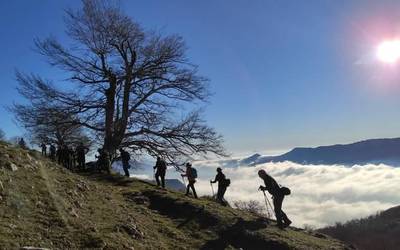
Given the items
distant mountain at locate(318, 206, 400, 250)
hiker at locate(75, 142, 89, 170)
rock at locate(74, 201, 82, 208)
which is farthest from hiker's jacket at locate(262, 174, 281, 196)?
distant mountain at locate(318, 206, 400, 250)

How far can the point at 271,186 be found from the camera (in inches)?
731

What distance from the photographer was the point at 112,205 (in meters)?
15.0

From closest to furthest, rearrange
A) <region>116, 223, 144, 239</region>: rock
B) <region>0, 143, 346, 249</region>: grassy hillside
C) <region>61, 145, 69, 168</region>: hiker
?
<region>0, 143, 346, 249</region>: grassy hillside
<region>116, 223, 144, 239</region>: rock
<region>61, 145, 69, 168</region>: hiker

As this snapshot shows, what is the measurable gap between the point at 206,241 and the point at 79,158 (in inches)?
617

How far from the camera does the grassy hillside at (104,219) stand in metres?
10.7

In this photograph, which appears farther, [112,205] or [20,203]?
[112,205]

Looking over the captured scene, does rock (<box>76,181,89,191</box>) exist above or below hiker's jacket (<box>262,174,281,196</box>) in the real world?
below

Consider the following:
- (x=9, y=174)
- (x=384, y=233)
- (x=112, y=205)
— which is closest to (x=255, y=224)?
(x=112, y=205)

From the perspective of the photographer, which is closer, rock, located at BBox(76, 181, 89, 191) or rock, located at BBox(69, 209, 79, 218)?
rock, located at BBox(69, 209, 79, 218)

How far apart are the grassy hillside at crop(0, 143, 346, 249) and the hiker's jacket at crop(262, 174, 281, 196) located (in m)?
1.05

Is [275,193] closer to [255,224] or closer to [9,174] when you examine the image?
[255,224]

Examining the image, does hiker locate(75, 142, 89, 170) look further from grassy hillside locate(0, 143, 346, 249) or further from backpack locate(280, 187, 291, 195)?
backpack locate(280, 187, 291, 195)

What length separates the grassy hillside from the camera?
10680mm

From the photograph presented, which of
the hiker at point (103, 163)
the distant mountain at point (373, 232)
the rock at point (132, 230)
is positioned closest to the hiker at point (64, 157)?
the hiker at point (103, 163)
